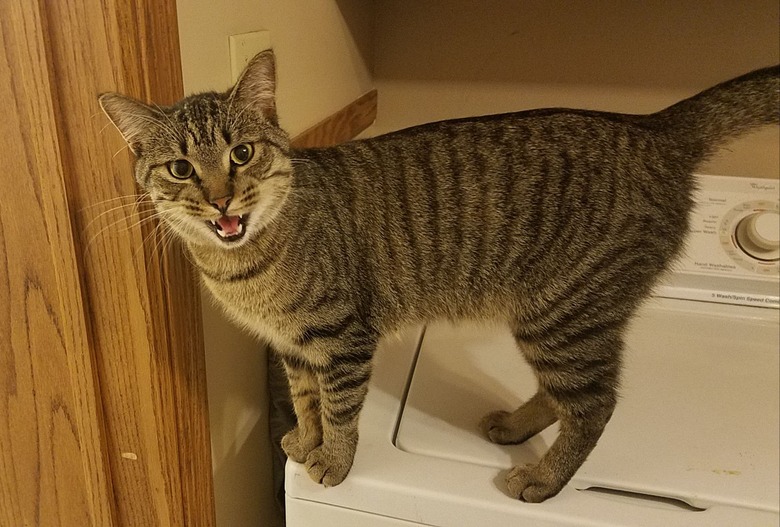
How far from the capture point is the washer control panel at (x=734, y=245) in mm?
1060

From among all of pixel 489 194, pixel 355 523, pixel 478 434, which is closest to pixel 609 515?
pixel 478 434

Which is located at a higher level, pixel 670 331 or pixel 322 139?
pixel 322 139

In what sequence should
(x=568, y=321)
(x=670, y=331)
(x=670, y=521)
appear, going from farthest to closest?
1. (x=670, y=331)
2. (x=568, y=321)
3. (x=670, y=521)

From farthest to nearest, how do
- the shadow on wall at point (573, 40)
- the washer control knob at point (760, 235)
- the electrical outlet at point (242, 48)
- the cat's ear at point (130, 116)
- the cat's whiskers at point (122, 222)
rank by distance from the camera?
the shadow on wall at point (573, 40) < the washer control knob at point (760, 235) < the electrical outlet at point (242, 48) < the cat's whiskers at point (122, 222) < the cat's ear at point (130, 116)

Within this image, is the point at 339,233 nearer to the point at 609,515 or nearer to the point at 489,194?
the point at 489,194


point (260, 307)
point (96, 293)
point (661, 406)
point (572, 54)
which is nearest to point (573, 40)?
point (572, 54)

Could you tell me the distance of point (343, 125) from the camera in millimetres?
1231

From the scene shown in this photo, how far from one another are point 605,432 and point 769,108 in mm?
477

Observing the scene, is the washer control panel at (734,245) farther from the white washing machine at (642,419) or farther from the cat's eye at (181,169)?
the cat's eye at (181,169)

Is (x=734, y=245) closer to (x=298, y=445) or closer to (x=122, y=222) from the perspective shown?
(x=298, y=445)

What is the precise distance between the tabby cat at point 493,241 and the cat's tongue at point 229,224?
0.05 metres

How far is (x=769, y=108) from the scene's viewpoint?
2.64 ft

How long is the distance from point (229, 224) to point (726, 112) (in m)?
0.65

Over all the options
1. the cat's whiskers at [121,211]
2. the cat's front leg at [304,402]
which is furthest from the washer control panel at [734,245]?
the cat's whiskers at [121,211]
